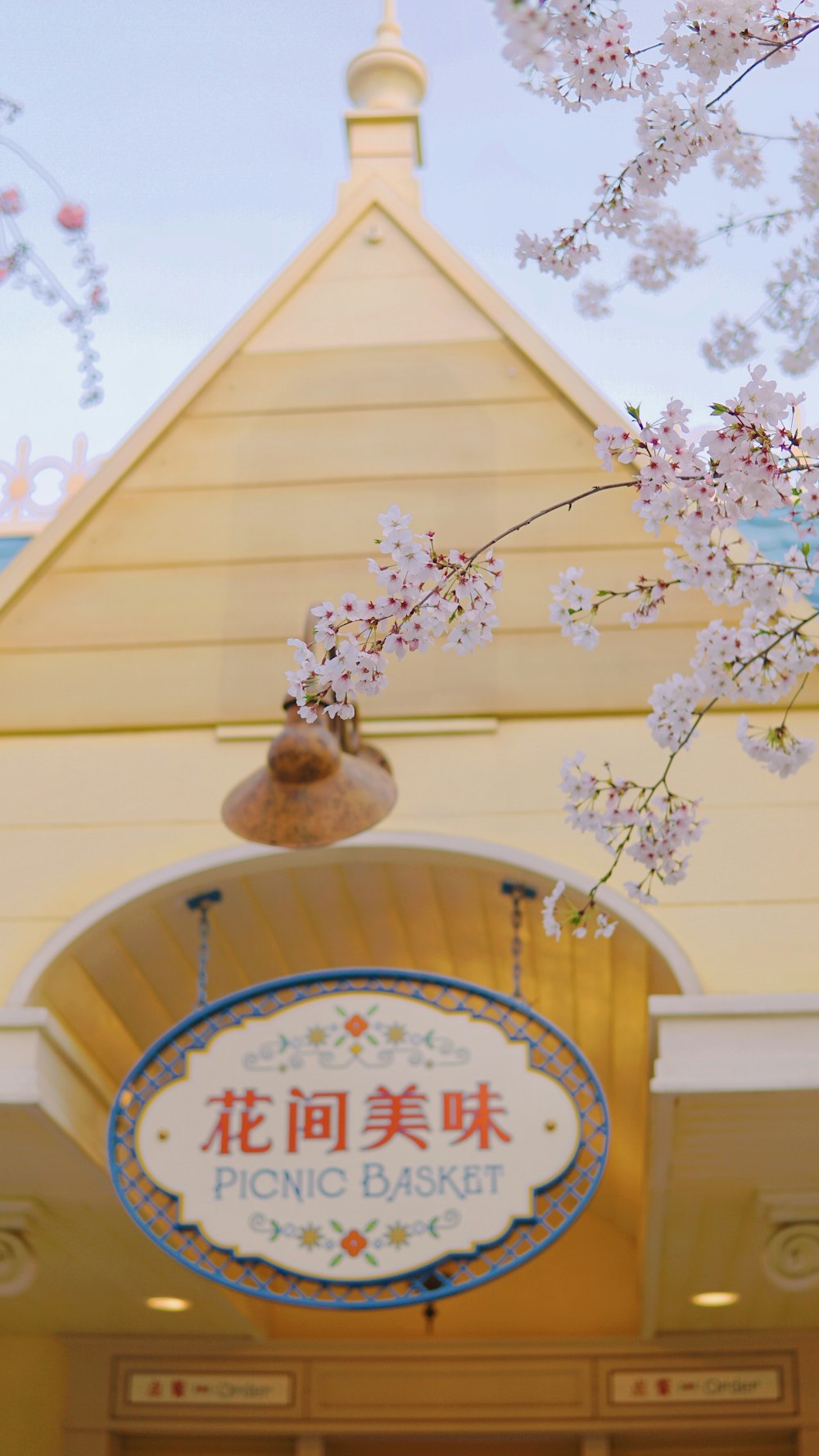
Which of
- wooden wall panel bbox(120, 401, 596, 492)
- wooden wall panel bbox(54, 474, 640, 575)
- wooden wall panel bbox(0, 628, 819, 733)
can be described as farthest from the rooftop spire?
wooden wall panel bbox(0, 628, 819, 733)

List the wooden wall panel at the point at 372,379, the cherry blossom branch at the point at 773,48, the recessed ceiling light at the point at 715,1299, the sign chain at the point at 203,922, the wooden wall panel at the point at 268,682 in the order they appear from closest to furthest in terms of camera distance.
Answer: the cherry blossom branch at the point at 773,48, the sign chain at the point at 203,922, the wooden wall panel at the point at 268,682, the wooden wall panel at the point at 372,379, the recessed ceiling light at the point at 715,1299

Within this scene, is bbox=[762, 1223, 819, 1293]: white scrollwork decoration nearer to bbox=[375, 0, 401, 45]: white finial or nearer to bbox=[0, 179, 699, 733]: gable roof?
bbox=[0, 179, 699, 733]: gable roof

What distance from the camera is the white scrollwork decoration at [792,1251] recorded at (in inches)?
206

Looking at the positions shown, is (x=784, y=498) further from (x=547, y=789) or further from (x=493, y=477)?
(x=493, y=477)

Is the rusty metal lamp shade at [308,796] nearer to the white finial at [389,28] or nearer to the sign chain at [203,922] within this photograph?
the sign chain at [203,922]

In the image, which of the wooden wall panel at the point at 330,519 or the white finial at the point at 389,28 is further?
the white finial at the point at 389,28

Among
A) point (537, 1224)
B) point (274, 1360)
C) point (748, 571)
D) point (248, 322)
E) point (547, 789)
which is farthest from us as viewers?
point (274, 1360)

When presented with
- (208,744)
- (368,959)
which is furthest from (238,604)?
(368,959)

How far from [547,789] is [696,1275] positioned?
232cm

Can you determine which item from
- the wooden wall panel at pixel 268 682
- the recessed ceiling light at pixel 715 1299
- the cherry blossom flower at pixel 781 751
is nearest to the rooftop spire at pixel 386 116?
the wooden wall panel at pixel 268 682

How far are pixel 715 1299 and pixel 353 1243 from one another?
267cm

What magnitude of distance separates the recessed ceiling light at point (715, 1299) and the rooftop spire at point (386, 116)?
4412 mm

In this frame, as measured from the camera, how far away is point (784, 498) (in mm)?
2686

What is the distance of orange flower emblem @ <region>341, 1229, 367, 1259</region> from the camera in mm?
4305
